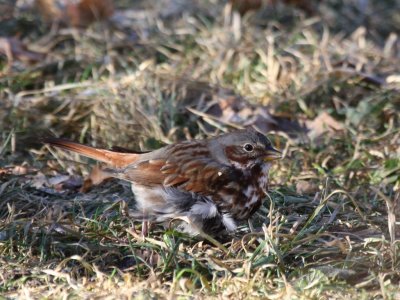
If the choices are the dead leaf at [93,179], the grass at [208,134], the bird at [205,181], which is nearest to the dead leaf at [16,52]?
the grass at [208,134]

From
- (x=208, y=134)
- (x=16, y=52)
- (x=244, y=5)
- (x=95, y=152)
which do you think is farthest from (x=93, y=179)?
(x=244, y=5)

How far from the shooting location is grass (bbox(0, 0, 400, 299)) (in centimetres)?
377

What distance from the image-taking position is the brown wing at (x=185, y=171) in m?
4.18

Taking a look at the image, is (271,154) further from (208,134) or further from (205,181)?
(208,134)

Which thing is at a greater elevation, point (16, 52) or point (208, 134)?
point (208, 134)

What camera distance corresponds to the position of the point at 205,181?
417cm

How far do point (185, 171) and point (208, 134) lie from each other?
1.54m

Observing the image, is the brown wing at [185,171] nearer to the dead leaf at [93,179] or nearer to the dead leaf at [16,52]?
the dead leaf at [93,179]

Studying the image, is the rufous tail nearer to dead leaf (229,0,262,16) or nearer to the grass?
the grass

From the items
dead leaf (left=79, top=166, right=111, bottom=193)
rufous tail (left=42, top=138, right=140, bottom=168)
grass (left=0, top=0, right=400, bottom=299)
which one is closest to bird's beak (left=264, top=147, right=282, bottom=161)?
grass (left=0, top=0, right=400, bottom=299)

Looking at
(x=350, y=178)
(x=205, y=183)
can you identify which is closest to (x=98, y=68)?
(x=350, y=178)

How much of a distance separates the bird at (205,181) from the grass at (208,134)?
0.11 m

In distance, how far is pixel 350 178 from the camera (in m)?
5.23

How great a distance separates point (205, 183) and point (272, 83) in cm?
239
